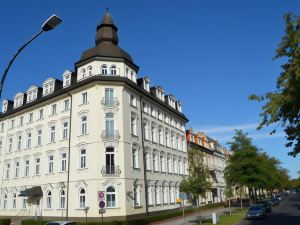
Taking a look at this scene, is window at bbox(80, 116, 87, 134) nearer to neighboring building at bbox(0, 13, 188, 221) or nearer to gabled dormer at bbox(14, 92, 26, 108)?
neighboring building at bbox(0, 13, 188, 221)

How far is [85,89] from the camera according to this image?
113 ft

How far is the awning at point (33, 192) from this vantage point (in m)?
35.8

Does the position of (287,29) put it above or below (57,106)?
below

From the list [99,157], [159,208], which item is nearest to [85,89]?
[99,157]

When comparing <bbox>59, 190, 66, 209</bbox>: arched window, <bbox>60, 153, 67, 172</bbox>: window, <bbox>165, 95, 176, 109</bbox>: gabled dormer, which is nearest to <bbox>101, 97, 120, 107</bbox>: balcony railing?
<bbox>60, 153, 67, 172</bbox>: window

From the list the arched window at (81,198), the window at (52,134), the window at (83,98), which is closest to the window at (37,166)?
the window at (52,134)

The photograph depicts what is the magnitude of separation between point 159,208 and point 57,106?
689 inches

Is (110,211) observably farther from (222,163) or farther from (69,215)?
(222,163)

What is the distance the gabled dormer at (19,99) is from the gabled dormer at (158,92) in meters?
18.3

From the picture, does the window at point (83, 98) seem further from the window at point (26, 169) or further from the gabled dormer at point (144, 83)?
the window at point (26, 169)

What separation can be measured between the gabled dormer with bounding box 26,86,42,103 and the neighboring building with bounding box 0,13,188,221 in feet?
0.08

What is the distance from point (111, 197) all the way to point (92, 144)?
566 cm

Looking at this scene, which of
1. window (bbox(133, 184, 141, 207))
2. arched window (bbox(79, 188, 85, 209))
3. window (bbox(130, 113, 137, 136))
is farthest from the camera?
window (bbox(130, 113, 137, 136))

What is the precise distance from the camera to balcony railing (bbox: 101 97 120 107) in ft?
108
